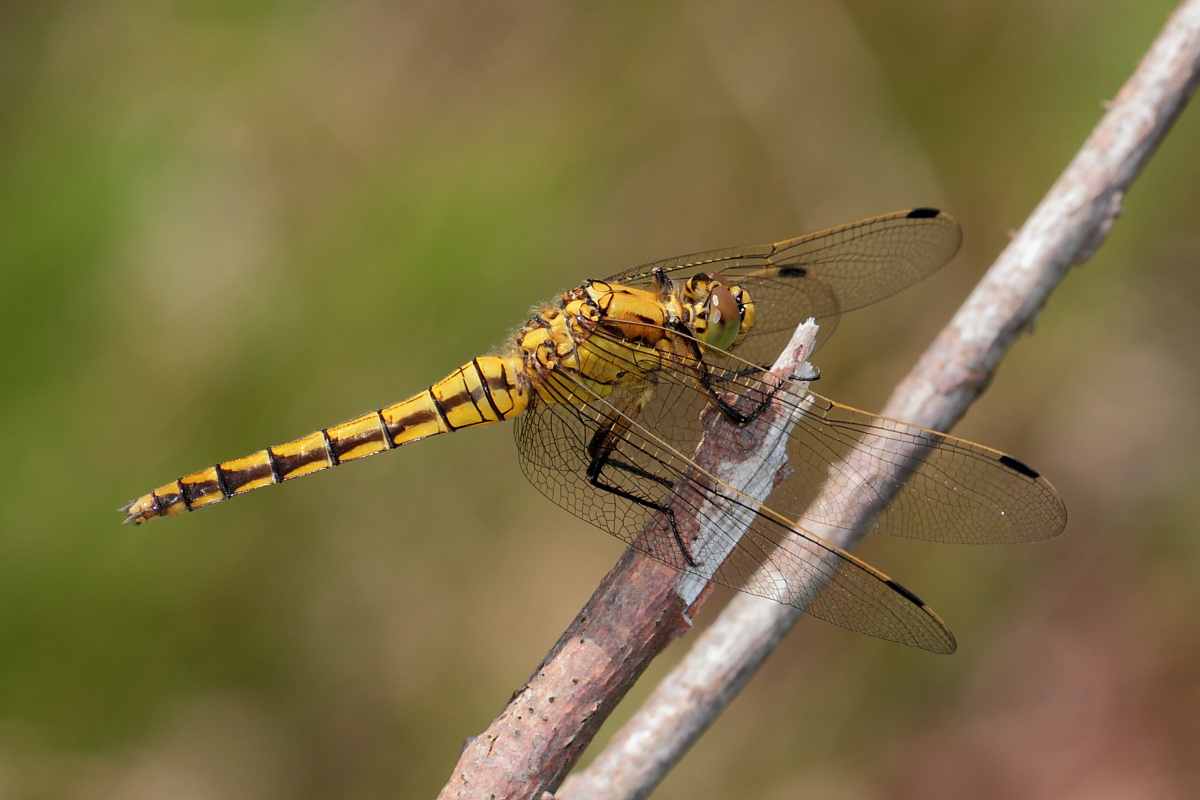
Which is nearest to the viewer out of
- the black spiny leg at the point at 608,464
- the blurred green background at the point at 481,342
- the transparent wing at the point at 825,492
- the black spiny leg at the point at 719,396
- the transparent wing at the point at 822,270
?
the black spiny leg at the point at 719,396

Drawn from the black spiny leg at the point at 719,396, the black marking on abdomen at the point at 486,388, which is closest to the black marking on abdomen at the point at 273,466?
the black marking on abdomen at the point at 486,388

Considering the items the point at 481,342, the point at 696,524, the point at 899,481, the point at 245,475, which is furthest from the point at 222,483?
the point at 899,481

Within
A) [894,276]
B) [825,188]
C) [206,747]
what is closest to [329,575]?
[206,747]

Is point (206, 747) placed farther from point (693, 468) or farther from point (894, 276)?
point (894, 276)

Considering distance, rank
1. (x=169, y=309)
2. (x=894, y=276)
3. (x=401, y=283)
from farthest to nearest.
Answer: (x=401, y=283) < (x=169, y=309) < (x=894, y=276)

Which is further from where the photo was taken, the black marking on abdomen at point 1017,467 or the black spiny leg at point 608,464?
the black spiny leg at point 608,464

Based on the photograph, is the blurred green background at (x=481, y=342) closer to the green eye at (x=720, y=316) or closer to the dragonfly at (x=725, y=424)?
the dragonfly at (x=725, y=424)

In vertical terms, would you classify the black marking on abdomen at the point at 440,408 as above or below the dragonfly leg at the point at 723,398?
below
